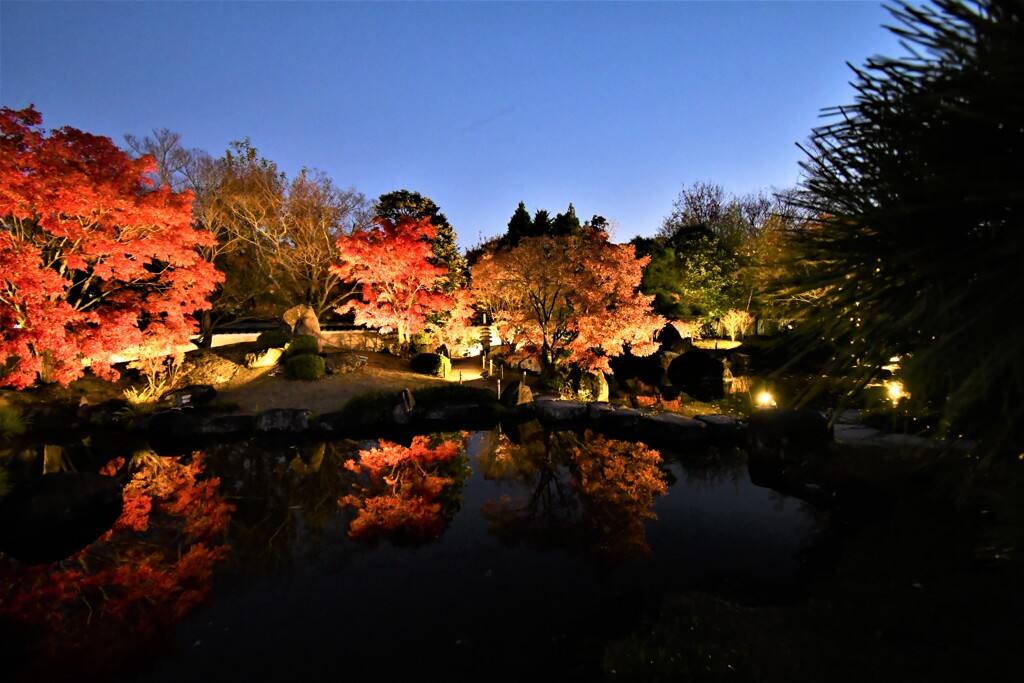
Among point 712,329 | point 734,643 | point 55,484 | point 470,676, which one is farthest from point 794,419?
point 712,329

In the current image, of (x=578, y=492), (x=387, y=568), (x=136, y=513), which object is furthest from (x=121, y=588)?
(x=578, y=492)

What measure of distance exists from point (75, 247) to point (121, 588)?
9.51 meters

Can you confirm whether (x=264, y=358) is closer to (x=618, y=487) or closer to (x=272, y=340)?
(x=272, y=340)

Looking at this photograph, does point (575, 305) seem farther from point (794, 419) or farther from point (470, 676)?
point (470, 676)

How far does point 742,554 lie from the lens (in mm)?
5445

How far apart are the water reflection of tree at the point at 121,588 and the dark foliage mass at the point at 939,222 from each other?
18.9ft

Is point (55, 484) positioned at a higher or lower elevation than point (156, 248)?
lower

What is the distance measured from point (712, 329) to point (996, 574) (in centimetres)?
2265

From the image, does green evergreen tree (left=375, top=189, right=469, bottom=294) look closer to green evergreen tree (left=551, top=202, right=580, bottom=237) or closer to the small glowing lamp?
green evergreen tree (left=551, top=202, right=580, bottom=237)

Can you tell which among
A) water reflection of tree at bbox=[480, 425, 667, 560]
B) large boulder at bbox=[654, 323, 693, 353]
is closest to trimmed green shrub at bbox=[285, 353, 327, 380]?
water reflection of tree at bbox=[480, 425, 667, 560]

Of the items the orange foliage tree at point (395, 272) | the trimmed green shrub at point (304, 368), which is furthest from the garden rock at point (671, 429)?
the trimmed green shrub at point (304, 368)

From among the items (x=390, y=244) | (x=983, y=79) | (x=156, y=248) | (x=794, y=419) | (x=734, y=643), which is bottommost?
(x=734, y=643)

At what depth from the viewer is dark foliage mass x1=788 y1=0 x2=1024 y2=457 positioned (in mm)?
1450

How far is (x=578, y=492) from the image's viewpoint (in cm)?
727
